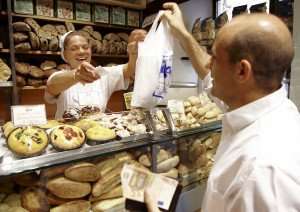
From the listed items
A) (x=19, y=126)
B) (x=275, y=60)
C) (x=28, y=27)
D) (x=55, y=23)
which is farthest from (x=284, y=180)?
(x=55, y=23)

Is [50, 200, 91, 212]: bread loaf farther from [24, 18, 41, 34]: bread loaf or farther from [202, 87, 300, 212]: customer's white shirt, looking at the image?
[24, 18, 41, 34]: bread loaf

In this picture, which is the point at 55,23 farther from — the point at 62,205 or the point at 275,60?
the point at 275,60

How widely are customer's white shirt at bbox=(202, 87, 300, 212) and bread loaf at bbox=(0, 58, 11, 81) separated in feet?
7.46

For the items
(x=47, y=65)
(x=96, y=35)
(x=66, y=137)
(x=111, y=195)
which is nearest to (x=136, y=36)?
(x=66, y=137)

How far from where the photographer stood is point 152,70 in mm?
1155

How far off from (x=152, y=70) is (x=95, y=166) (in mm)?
438

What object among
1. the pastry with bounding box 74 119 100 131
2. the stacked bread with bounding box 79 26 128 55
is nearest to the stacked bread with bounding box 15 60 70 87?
the stacked bread with bounding box 79 26 128 55

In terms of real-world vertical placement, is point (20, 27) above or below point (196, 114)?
above

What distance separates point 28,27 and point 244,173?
8.49 ft

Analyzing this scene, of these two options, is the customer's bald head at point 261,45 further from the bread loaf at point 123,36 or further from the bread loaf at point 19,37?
the bread loaf at point 123,36

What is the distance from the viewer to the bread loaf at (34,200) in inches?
36.6

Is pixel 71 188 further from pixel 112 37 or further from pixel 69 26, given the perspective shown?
pixel 112 37

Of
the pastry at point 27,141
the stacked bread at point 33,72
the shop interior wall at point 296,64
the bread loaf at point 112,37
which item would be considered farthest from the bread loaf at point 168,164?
the bread loaf at point 112,37

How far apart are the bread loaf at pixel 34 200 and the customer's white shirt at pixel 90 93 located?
34.5 inches
